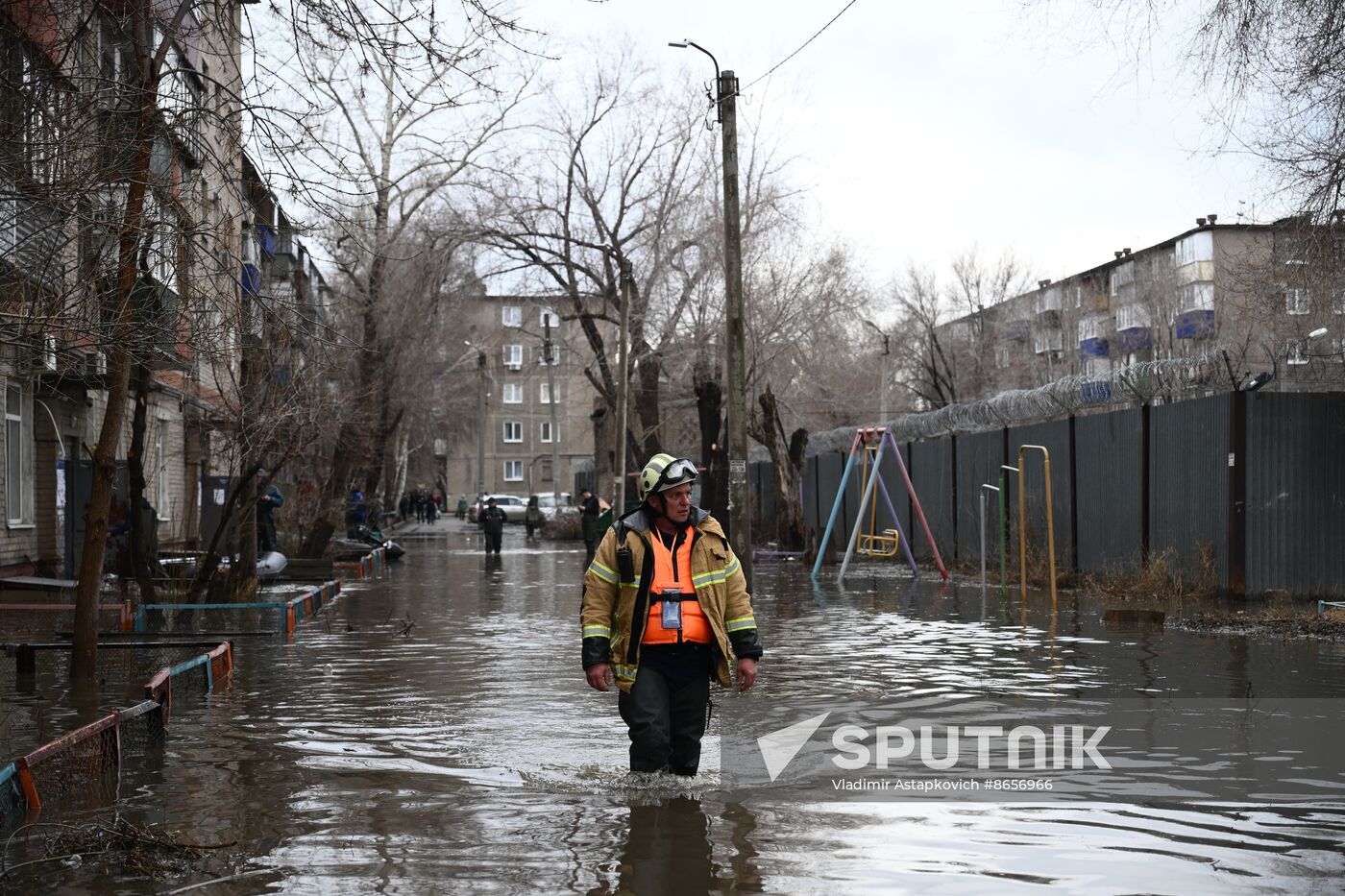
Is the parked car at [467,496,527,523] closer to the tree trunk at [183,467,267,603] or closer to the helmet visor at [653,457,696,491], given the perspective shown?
the tree trunk at [183,467,267,603]

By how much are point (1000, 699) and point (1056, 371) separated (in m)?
51.6

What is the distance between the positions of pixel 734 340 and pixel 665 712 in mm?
14686

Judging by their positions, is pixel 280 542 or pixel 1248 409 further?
pixel 280 542

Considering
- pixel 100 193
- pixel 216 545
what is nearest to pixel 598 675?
pixel 100 193

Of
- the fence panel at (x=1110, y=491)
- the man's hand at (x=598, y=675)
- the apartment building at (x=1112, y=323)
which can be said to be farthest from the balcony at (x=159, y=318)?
the apartment building at (x=1112, y=323)

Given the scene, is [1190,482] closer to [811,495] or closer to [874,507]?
[874,507]

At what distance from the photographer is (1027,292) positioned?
6431 centimetres

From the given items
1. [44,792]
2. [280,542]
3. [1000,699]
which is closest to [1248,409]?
[1000,699]

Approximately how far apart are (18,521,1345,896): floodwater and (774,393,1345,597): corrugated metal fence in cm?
330

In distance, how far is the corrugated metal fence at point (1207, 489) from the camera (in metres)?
17.4

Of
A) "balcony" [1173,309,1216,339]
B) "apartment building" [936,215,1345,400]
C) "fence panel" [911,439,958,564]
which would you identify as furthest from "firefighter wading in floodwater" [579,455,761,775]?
"balcony" [1173,309,1216,339]

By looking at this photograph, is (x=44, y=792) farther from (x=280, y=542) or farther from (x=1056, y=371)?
(x=1056, y=371)

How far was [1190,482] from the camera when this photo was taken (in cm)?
1862

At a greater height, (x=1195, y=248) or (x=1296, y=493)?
(x=1195, y=248)
